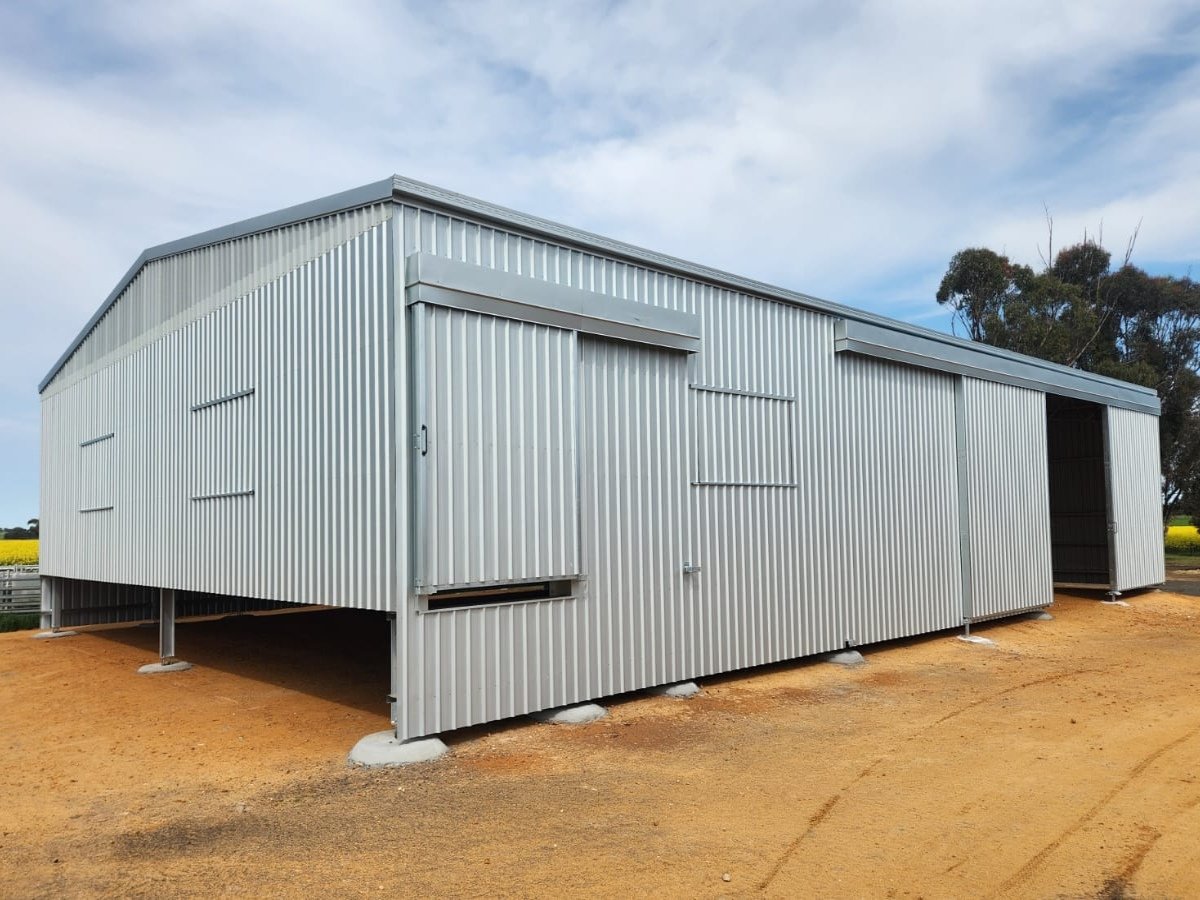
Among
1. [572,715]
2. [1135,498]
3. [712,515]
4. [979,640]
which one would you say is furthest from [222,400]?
[1135,498]

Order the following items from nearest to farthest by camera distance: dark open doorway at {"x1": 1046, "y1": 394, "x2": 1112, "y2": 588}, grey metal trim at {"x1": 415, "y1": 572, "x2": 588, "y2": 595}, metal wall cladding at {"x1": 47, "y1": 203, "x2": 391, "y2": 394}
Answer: grey metal trim at {"x1": 415, "y1": 572, "x2": 588, "y2": 595} < metal wall cladding at {"x1": 47, "y1": 203, "x2": 391, "y2": 394} < dark open doorway at {"x1": 1046, "y1": 394, "x2": 1112, "y2": 588}

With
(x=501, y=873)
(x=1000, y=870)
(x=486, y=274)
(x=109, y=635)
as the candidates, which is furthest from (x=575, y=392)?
(x=109, y=635)

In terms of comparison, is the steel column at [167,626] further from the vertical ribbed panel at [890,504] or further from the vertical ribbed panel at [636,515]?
the vertical ribbed panel at [890,504]

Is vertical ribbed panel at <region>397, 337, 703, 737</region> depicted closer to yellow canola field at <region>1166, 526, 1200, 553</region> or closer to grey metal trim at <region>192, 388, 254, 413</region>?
grey metal trim at <region>192, 388, 254, 413</region>

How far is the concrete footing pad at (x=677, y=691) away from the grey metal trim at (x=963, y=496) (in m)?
6.15

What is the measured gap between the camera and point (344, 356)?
852cm

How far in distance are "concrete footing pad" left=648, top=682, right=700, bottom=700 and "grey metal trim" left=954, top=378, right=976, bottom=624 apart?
6146 millimetres

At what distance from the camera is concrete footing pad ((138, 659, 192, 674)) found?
12.3 metres

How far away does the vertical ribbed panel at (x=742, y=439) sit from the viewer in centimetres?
1031

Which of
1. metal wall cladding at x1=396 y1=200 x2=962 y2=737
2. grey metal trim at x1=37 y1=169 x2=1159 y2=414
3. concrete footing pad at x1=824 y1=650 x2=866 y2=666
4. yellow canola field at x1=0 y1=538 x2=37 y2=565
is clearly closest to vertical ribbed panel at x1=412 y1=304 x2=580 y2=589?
metal wall cladding at x1=396 y1=200 x2=962 y2=737

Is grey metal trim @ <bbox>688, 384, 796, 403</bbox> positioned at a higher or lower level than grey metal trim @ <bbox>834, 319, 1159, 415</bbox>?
lower

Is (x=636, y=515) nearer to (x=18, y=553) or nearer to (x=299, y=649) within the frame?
(x=299, y=649)

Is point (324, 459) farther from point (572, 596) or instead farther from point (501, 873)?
point (501, 873)

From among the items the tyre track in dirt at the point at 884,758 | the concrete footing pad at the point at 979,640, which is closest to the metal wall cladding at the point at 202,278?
the tyre track in dirt at the point at 884,758
